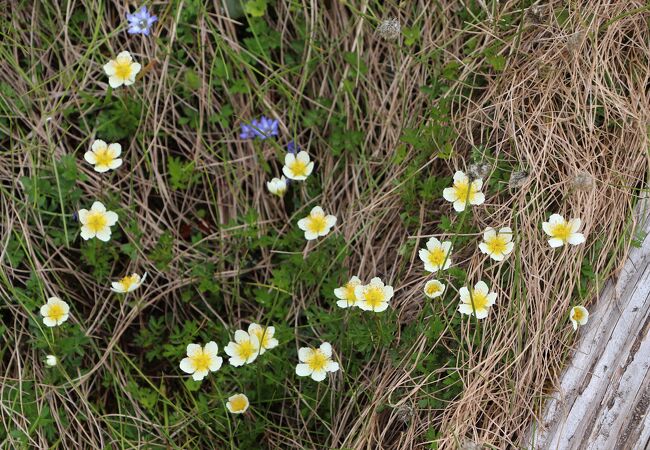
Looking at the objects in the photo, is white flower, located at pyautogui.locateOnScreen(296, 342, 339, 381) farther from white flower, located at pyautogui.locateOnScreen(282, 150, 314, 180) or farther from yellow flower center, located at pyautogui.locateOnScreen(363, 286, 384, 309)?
white flower, located at pyautogui.locateOnScreen(282, 150, 314, 180)

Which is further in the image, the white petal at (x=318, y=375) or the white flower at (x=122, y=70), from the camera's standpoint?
the white flower at (x=122, y=70)

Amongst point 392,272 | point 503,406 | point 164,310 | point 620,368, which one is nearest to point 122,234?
point 164,310

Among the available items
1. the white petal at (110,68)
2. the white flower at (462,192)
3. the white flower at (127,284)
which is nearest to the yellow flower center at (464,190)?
the white flower at (462,192)

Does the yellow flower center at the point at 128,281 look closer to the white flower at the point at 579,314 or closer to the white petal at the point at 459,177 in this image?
the white petal at the point at 459,177

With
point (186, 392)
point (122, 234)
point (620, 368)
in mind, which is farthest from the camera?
point (122, 234)

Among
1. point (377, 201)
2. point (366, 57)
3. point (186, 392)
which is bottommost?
point (186, 392)

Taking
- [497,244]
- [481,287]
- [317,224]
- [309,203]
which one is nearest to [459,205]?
[497,244]

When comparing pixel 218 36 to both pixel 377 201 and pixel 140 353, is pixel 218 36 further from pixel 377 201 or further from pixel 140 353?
pixel 140 353
